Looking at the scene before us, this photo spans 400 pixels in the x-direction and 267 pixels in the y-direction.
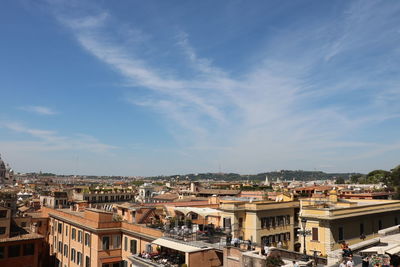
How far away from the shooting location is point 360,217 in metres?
34.2

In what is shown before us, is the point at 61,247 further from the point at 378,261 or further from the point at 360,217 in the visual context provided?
the point at 378,261

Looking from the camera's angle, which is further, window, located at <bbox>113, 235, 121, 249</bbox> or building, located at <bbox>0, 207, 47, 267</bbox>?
building, located at <bbox>0, 207, 47, 267</bbox>

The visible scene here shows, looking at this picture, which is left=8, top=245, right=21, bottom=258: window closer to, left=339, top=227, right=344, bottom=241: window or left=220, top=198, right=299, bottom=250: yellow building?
left=220, top=198, right=299, bottom=250: yellow building

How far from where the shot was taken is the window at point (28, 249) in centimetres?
4372

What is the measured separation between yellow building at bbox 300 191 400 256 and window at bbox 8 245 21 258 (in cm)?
3622

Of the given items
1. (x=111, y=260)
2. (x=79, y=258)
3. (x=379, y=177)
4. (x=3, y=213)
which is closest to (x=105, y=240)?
(x=111, y=260)

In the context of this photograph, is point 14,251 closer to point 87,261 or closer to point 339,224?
point 87,261

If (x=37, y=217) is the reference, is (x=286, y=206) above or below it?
above

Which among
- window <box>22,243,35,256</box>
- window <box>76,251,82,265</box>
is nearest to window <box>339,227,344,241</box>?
window <box>76,251,82,265</box>

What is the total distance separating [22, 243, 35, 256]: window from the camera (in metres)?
43.7

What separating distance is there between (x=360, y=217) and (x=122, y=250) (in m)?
25.9

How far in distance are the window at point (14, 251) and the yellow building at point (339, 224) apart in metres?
36.2

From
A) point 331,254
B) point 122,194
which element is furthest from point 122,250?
point 122,194

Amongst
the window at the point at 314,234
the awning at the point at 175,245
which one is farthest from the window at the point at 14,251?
the window at the point at 314,234
